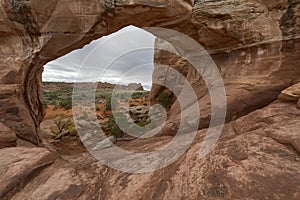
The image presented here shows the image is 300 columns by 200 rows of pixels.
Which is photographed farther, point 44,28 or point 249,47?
point 249,47

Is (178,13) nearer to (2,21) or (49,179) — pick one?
(2,21)

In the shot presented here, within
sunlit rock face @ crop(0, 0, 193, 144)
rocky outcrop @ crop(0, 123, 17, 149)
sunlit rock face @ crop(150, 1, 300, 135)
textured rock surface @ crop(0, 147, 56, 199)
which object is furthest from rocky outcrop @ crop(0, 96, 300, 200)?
sunlit rock face @ crop(0, 0, 193, 144)

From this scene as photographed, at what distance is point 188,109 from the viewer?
22.1 feet

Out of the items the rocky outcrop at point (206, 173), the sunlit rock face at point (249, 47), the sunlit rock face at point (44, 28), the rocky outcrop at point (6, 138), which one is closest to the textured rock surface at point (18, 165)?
the rocky outcrop at point (206, 173)

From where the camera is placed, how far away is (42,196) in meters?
3.04

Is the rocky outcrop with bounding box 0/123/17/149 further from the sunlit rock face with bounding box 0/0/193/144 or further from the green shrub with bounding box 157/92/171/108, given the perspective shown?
the green shrub with bounding box 157/92/171/108

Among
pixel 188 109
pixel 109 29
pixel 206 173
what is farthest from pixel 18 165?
pixel 109 29

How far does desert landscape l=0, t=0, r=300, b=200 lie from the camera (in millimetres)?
3004

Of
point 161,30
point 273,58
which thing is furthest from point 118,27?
point 273,58

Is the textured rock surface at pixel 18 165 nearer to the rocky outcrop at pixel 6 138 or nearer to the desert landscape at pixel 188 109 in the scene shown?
the desert landscape at pixel 188 109

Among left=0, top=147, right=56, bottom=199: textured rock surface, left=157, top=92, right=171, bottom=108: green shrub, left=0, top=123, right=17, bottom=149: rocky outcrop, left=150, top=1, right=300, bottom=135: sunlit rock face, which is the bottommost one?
left=157, top=92, right=171, bottom=108: green shrub

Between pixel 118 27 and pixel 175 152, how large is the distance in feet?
19.2

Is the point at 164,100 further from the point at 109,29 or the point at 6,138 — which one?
the point at 6,138

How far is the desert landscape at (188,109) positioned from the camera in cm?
300
